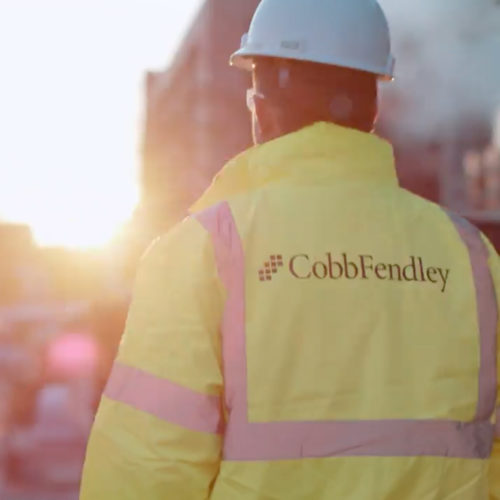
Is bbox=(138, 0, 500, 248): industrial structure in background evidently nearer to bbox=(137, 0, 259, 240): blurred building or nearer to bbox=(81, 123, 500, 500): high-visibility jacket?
bbox=(137, 0, 259, 240): blurred building

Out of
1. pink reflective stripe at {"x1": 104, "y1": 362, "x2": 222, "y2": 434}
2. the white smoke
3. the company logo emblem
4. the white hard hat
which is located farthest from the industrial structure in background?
pink reflective stripe at {"x1": 104, "y1": 362, "x2": 222, "y2": 434}

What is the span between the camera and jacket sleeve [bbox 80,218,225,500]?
1.68m

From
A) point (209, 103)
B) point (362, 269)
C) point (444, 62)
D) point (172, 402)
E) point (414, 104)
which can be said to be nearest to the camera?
point (172, 402)

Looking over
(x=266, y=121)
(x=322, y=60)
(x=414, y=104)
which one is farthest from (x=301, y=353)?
(x=414, y=104)

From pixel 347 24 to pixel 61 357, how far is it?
6521mm

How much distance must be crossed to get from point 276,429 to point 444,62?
9.64 meters

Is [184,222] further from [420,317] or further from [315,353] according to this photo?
[420,317]

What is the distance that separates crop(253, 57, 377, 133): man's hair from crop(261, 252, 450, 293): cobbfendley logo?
10.2 inches

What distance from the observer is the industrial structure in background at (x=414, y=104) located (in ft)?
34.0

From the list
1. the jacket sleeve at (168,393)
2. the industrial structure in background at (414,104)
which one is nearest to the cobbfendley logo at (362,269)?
the jacket sleeve at (168,393)

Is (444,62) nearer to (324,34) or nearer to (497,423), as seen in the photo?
(324,34)

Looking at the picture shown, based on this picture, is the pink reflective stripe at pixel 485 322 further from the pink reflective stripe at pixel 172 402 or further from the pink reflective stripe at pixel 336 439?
the pink reflective stripe at pixel 172 402

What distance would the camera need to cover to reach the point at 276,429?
67.5 inches

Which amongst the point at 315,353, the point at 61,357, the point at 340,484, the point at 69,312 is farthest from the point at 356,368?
the point at 69,312
